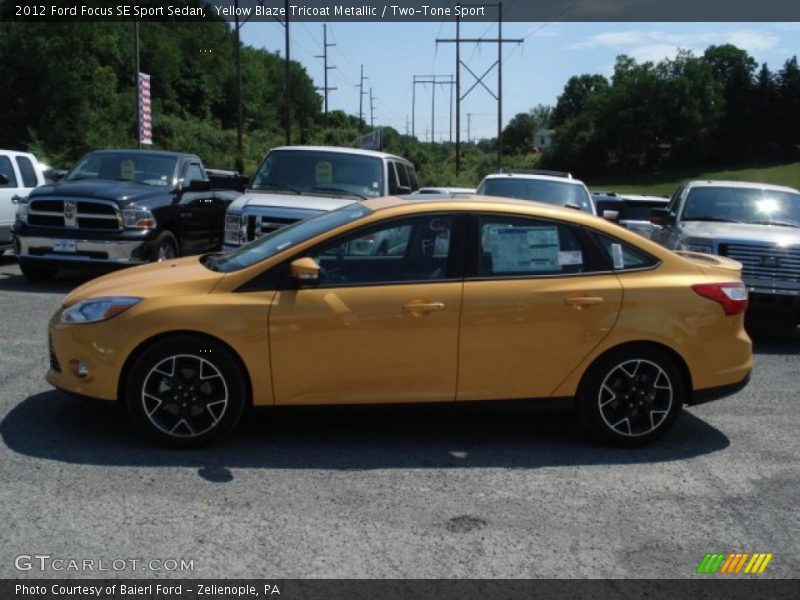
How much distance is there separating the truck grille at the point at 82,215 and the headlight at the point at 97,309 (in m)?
6.27

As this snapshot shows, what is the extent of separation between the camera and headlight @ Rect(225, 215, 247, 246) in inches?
399

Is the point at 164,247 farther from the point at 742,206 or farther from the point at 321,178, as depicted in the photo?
the point at 742,206

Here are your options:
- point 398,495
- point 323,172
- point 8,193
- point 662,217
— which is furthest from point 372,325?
point 8,193

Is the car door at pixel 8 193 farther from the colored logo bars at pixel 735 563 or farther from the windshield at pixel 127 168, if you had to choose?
the colored logo bars at pixel 735 563

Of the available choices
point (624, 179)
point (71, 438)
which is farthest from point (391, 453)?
point (624, 179)

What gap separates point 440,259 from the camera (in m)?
5.67

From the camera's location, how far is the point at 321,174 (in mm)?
11312

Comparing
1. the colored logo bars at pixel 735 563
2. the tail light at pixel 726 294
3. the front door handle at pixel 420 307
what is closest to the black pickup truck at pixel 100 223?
the front door handle at pixel 420 307

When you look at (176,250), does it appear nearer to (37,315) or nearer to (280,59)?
(37,315)

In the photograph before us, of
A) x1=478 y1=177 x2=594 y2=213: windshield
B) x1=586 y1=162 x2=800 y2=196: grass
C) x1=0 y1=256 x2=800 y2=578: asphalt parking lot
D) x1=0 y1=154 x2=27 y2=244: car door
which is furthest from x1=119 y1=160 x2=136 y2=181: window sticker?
x1=586 y1=162 x2=800 y2=196: grass

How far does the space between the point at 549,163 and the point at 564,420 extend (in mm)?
97255

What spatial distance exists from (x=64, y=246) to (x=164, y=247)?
1.32 m

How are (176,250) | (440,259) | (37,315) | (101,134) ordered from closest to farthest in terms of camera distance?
(440,259)
(37,315)
(176,250)
(101,134)

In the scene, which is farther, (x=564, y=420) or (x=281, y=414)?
(x=564, y=420)
